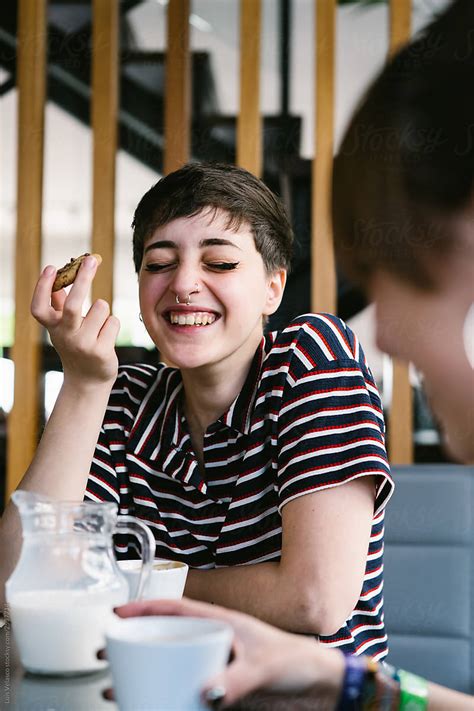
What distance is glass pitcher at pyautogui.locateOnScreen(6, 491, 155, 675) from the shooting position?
2.01 feet

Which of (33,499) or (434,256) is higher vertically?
(434,256)

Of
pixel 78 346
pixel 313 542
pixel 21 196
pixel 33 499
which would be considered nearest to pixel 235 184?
pixel 78 346

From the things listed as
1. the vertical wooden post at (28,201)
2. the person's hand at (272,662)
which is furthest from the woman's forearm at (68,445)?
the vertical wooden post at (28,201)

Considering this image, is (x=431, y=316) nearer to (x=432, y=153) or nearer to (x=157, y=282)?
(x=432, y=153)

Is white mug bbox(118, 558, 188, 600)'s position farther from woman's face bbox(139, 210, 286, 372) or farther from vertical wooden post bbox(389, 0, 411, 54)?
vertical wooden post bbox(389, 0, 411, 54)

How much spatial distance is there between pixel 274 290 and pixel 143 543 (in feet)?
2.30

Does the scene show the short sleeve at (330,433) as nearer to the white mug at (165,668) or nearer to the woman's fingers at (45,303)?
the woman's fingers at (45,303)

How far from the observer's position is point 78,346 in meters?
0.97

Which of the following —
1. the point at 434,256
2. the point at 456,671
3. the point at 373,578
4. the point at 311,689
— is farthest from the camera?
the point at 456,671

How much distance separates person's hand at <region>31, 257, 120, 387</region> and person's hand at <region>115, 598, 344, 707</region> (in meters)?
0.49

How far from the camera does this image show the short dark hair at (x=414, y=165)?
42 cm

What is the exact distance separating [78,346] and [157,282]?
0.24 metres

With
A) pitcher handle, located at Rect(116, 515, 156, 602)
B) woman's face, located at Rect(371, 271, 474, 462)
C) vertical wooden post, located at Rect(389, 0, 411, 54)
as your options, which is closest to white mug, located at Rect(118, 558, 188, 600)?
pitcher handle, located at Rect(116, 515, 156, 602)

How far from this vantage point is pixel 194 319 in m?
1.16
